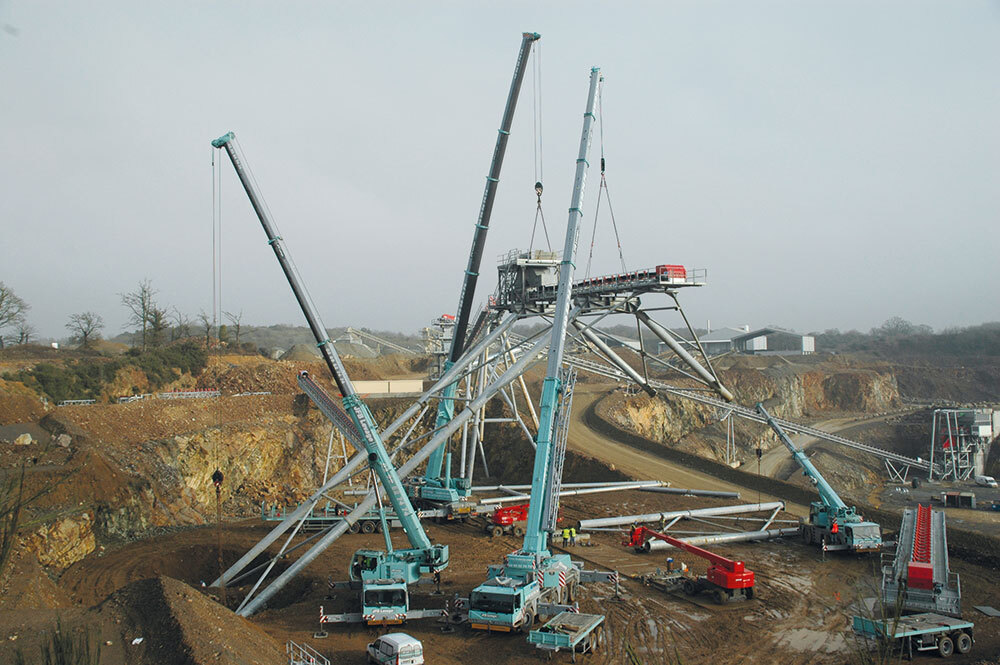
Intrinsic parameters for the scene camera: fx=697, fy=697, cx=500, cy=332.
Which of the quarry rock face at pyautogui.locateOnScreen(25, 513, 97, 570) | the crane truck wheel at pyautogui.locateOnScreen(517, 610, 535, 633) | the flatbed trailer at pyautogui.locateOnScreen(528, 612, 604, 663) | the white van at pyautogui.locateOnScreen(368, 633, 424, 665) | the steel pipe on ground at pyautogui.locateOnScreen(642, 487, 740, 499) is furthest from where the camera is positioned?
the steel pipe on ground at pyautogui.locateOnScreen(642, 487, 740, 499)

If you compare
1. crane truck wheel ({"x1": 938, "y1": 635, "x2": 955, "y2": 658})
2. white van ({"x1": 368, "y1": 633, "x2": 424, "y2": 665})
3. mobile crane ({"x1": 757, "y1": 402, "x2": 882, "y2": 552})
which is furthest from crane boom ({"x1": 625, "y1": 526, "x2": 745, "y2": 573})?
white van ({"x1": 368, "y1": 633, "x2": 424, "y2": 665})

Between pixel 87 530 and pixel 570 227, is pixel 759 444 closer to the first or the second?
pixel 570 227

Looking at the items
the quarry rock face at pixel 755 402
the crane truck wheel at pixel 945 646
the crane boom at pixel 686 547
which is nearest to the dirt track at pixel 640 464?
the quarry rock face at pixel 755 402

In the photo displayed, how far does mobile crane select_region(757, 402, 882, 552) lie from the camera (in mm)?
29641

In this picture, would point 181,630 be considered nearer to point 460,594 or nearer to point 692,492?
point 460,594

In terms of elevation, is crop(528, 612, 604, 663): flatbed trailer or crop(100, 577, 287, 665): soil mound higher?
crop(100, 577, 287, 665): soil mound

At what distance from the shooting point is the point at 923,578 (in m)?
20.6

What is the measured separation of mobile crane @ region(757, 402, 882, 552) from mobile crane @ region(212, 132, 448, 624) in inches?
645

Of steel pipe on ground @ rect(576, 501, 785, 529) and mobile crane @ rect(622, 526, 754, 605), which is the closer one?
mobile crane @ rect(622, 526, 754, 605)

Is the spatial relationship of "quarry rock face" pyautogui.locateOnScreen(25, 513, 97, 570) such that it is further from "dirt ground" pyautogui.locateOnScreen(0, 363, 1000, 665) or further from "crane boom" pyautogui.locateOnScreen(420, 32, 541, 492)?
"crane boom" pyautogui.locateOnScreen(420, 32, 541, 492)

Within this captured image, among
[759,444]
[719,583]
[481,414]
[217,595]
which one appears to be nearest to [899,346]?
[759,444]

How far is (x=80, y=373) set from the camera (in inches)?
2140

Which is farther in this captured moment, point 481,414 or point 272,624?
point 481,414

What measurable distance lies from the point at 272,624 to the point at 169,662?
22.1 feet
